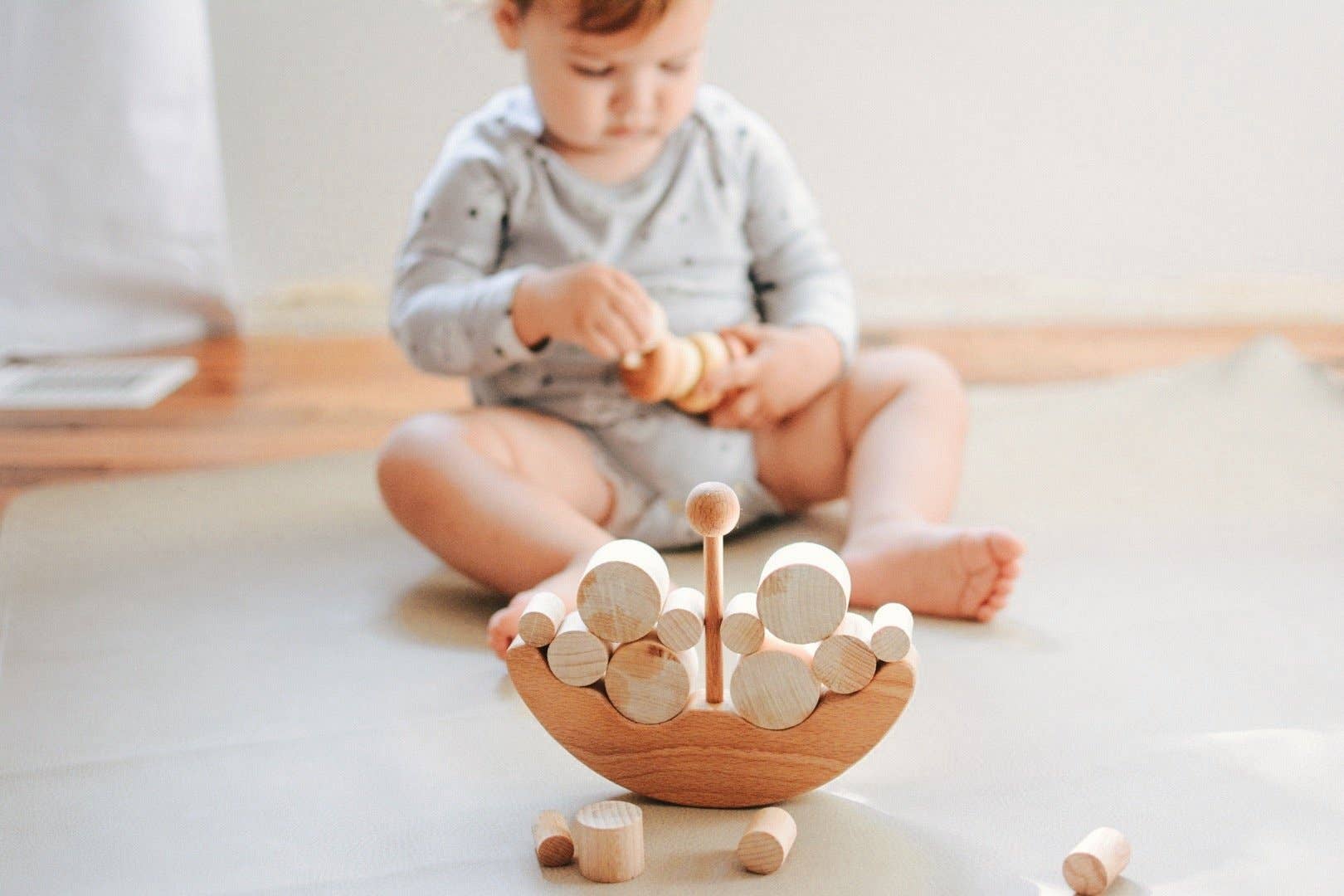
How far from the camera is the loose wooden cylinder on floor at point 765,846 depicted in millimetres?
636

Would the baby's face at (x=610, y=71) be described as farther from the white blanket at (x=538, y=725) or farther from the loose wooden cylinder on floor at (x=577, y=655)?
the loose wooden cylinder on floor at (x=577, y=655)

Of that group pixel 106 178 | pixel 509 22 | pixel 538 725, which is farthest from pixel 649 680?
pixel 106 178

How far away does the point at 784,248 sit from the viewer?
3.67ft

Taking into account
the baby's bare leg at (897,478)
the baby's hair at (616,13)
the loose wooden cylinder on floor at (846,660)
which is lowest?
the baby's bare leg at (897,478)

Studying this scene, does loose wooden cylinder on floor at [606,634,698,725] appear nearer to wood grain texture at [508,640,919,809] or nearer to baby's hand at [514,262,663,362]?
wood grain texture at [508,640,919,809]

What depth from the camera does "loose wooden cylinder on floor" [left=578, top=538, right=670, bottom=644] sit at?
64 centimetres

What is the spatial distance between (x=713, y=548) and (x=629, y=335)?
31cm

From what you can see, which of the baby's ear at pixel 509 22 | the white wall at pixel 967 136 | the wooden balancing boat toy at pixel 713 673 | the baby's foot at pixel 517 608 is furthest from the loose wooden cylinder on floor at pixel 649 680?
the white wall at pixel 967 136

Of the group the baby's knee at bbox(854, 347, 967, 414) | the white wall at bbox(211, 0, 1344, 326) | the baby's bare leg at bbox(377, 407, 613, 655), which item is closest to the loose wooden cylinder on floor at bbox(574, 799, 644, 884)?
the baby's bare leg at bbox(377, 407, 613, 655)

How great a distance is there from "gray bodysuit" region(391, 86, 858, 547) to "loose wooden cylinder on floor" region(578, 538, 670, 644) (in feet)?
1.26

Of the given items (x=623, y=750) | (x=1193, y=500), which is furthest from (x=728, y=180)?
(x=623, y=750)

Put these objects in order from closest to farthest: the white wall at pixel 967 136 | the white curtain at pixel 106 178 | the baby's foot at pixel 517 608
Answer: the baby's foot at pixel 517 608
the white curtain at pixel 106 178
the white wall at pixel 967 136

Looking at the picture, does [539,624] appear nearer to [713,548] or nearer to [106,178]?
[713,548]

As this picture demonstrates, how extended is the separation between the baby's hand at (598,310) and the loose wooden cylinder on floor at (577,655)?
12.1 inches
